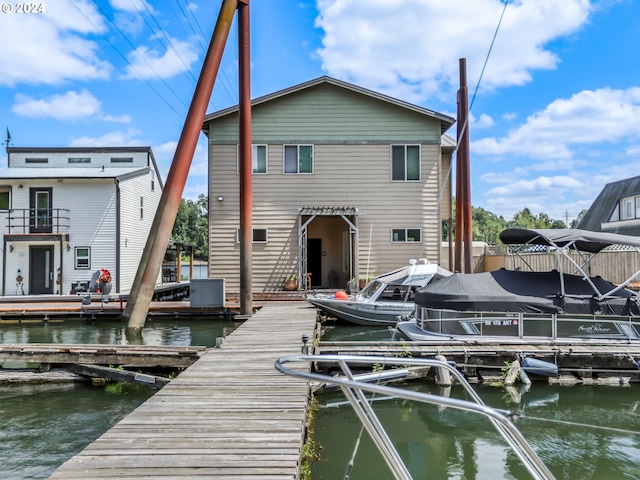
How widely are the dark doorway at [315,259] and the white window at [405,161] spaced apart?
4.40 meters

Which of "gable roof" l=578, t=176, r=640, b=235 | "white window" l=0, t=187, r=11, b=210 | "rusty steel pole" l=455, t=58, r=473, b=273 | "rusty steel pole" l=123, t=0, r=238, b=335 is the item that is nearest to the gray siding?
"rusty steel pole" l=455, t=58, r=473, b=273

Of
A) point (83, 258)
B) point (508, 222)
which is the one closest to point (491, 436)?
point (83, 258)

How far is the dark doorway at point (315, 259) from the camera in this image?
68.2 ft

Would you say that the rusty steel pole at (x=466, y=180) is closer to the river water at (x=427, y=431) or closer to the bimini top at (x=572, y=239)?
the bimini top at (x=572, y=239)

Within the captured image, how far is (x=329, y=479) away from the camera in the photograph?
5.20m

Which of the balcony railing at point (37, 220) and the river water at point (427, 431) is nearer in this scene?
Answer: the river water at point (427, 431)

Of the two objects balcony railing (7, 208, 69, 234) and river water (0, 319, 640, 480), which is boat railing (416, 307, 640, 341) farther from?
balcony railing (7, 208, 69, 234)

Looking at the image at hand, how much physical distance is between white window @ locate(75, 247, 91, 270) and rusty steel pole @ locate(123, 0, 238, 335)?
1008 centimetres

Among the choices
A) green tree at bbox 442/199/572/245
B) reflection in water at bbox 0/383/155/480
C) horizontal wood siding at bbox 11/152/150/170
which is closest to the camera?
reflection in water at bbox 0/383/155/480

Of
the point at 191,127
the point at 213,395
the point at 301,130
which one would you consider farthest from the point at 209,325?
the point at 213,395

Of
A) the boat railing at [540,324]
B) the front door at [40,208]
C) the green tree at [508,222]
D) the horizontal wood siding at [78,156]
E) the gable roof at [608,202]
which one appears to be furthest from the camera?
the green tree at [508,222]

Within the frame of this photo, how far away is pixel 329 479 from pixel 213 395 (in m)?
1.61

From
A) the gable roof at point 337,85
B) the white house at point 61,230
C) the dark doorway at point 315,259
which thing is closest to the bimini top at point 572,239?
the gable roof at point 337,85

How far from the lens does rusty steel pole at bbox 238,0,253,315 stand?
1452 centimetres
